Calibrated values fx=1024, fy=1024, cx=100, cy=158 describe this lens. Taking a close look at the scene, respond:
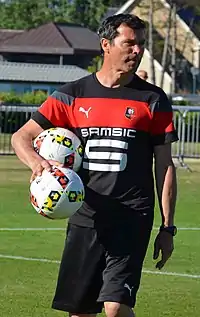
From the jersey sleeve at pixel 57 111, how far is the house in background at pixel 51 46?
205 ft

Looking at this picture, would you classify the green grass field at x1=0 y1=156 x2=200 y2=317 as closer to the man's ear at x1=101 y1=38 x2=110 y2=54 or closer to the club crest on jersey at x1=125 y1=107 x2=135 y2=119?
the club crest on jersey at x1=125 y1=107 x2=135 y2=119

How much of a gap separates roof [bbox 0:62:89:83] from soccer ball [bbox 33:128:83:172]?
1950 inches

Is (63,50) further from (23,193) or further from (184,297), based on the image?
(184,297)

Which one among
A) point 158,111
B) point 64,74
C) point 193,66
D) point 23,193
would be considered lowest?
point 193,66

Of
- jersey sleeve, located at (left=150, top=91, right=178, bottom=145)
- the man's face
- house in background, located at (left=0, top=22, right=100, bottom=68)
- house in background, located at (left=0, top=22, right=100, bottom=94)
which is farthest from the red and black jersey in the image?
house in background, located at (left=0, top=22, right=100, bottom=68)

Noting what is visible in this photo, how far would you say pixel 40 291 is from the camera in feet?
31.7

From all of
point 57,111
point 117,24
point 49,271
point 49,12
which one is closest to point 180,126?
point 49,271

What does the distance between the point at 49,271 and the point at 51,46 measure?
5990cm

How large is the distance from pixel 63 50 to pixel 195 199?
52452 millimetres

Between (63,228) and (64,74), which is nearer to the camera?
(63,228)

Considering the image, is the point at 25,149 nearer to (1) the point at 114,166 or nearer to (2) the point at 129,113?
(1) the point at 114,166

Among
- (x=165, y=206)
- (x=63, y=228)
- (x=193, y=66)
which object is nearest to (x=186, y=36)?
(x=193, y=66)

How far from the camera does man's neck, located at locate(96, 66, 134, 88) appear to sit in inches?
255

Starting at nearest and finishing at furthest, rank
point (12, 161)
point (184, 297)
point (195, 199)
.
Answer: point (184, 297), point (195, 199), point (12, 161)
